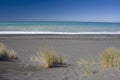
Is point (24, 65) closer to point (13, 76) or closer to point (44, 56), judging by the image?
point (44, 56)

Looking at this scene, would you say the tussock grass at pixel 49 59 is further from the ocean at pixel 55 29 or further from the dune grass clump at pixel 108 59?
the ocean at pixel 55 29

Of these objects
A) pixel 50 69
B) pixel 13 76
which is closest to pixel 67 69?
pixel 50 69

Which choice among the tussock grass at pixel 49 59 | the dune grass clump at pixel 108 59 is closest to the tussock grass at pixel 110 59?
the dune grass clump at pixel 108 59

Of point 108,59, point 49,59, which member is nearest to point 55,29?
point 49,59

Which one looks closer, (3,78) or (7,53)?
(3,78)

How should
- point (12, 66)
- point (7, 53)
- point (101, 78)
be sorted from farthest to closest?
point (7, 53) → point (12, 66) → point (101, 78)

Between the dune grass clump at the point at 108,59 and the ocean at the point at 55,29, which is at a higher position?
the dune grass clump at the point at 108,59

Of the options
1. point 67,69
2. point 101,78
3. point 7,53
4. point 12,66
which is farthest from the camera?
point 7,53

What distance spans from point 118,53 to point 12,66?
3606mm

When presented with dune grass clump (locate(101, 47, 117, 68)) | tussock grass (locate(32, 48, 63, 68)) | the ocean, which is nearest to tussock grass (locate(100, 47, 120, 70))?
dune grass clump (locate(101, 47, 117, 68))

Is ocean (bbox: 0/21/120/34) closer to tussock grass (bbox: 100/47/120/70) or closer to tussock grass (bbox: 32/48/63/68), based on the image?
tussock grass (bbox: 32/48/63/68)

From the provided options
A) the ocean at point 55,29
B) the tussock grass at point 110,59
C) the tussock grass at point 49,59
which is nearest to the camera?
the tussock grass at point 110,59

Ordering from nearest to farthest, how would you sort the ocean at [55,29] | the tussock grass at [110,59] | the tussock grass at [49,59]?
1. the tussock grass at [110,59]
2. the tussock grass at [49,59]
3. the ocean at [55,29]

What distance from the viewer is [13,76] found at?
8539 millimetres
